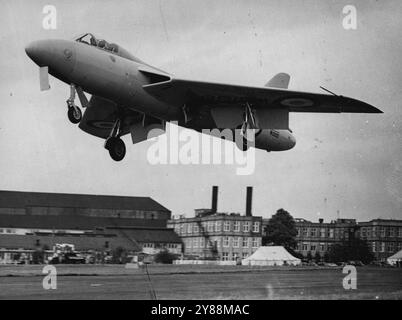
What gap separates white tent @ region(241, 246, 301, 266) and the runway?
52.0 inches

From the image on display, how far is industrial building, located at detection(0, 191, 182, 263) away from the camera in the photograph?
52.4 metres

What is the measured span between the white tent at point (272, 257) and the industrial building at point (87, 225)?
5207 millimetres

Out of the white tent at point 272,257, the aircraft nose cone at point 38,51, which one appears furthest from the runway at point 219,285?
the aircraft nose cone at point 38,51

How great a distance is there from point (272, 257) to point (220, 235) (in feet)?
17.2

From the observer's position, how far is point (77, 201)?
3278 inches

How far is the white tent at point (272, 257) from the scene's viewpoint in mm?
29867

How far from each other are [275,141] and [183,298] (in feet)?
45.8

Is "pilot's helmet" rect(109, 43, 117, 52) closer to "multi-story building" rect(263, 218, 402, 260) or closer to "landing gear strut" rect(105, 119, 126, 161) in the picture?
"landing gear strut" rect(105, 119, 126, 161)

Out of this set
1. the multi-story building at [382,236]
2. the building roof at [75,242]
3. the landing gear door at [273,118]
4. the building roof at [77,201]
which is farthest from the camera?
the building roof at [77,201]

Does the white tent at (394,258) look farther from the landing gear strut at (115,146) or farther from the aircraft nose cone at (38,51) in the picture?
the aircraft nose cone at (38,51)

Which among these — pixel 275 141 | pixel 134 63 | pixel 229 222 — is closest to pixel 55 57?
pixel 134 63

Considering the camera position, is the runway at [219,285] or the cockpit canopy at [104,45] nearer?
the runway at [219,285]

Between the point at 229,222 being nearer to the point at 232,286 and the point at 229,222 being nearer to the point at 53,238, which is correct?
the point at 232,286

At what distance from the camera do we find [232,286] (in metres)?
22.3
